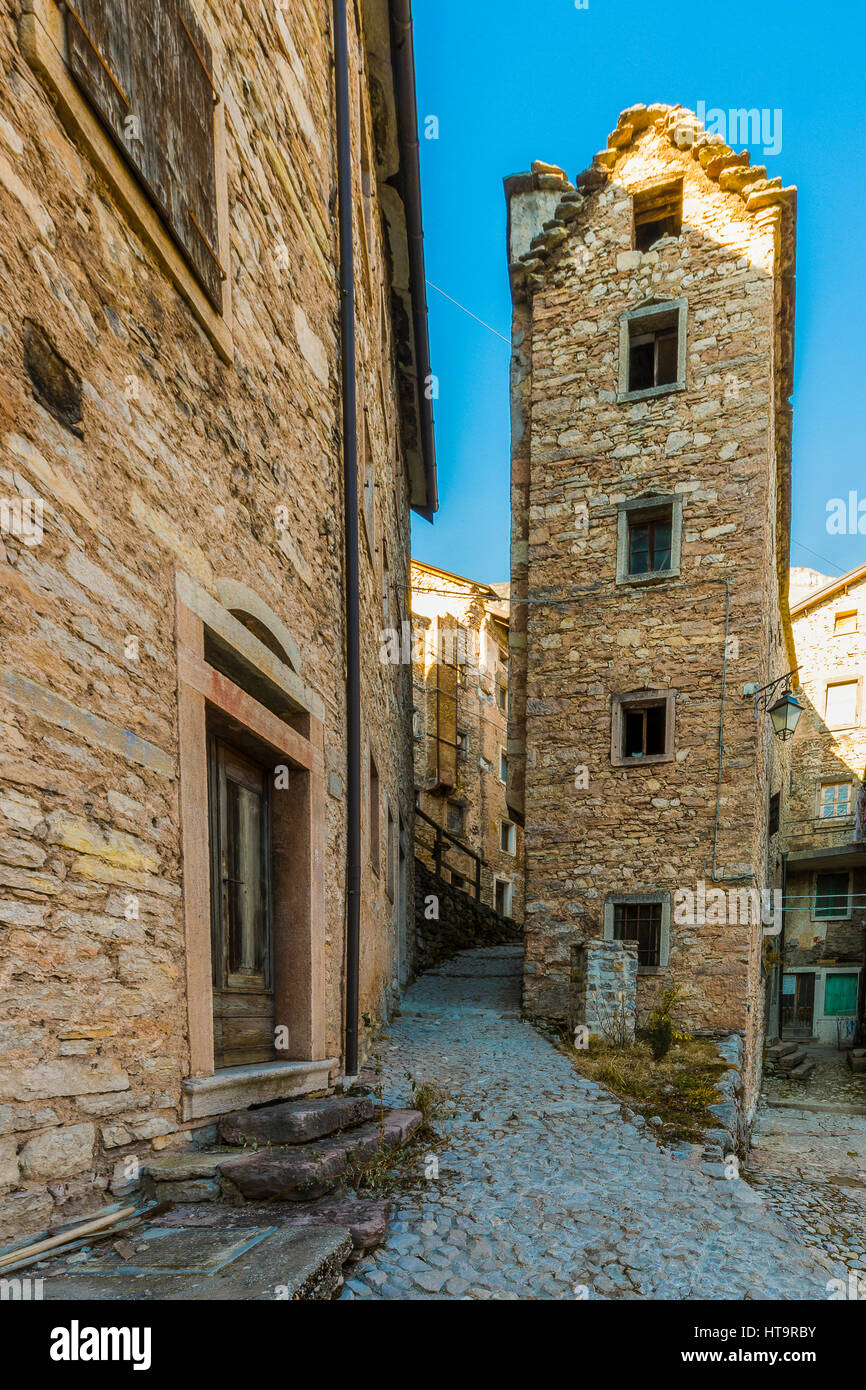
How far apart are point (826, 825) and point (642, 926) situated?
38.7 feet

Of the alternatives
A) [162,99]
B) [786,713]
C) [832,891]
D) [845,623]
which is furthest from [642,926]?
[845,623]

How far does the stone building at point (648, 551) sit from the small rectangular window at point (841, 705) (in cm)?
1060

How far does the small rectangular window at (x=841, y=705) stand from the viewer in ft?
61.8

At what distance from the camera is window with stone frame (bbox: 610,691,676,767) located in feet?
29.6

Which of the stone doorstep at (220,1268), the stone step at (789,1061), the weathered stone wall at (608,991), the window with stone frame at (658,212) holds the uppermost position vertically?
the window with stone frame at (658,212)

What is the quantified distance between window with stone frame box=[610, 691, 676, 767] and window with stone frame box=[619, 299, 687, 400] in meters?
3.73

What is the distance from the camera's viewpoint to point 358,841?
5.38 metres

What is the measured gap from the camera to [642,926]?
8.80 m

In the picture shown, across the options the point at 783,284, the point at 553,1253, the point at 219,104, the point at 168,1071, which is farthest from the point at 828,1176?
the point at 783,284

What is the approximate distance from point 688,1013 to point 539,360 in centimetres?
808

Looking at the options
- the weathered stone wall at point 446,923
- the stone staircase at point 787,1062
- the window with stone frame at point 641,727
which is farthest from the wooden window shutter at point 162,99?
the stone staircase at point 787,1062

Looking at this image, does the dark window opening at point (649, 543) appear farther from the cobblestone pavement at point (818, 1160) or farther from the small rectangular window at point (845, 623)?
the small rectangular window at point (845, 623)

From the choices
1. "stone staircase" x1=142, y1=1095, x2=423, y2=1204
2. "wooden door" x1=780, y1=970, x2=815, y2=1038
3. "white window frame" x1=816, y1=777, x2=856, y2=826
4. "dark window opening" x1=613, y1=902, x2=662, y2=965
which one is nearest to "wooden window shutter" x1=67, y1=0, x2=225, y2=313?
"stone staircase" x1=142, y1=1095, x2=423, y2=1204

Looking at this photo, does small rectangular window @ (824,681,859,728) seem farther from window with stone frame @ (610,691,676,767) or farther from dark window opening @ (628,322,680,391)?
dark window opening @ (628,322,680,391)
